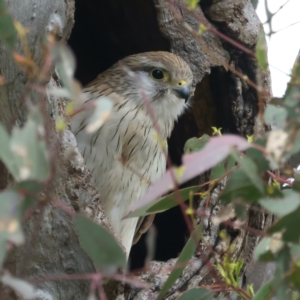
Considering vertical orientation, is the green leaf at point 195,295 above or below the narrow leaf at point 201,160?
below

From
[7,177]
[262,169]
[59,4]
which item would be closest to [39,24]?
[59,4]

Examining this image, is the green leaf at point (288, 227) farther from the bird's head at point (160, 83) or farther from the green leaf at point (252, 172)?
the bird's head at point (160, 83)

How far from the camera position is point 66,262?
1.79 m

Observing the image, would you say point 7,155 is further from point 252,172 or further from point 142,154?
point 142,154

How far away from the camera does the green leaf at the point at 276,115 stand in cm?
95

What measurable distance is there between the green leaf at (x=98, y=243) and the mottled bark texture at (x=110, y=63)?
0.08m

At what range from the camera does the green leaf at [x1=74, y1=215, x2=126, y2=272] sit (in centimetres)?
99

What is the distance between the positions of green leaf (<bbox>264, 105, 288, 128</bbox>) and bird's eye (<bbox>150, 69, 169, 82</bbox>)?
1.90 m

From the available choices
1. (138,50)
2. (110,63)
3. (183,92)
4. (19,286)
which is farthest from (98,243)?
(110,63)

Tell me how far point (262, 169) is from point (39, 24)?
107 centimetres

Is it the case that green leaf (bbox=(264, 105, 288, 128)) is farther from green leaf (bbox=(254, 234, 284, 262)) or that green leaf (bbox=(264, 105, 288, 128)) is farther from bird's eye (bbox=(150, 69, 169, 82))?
bird's eye (bbox=(150, 69, 169, 82))

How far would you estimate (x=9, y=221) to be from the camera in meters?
0.82

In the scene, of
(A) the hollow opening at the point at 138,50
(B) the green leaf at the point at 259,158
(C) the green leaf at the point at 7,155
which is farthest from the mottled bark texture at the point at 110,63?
(B) the green leaf at the point at 259,158

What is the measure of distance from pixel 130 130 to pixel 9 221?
1.74 m
